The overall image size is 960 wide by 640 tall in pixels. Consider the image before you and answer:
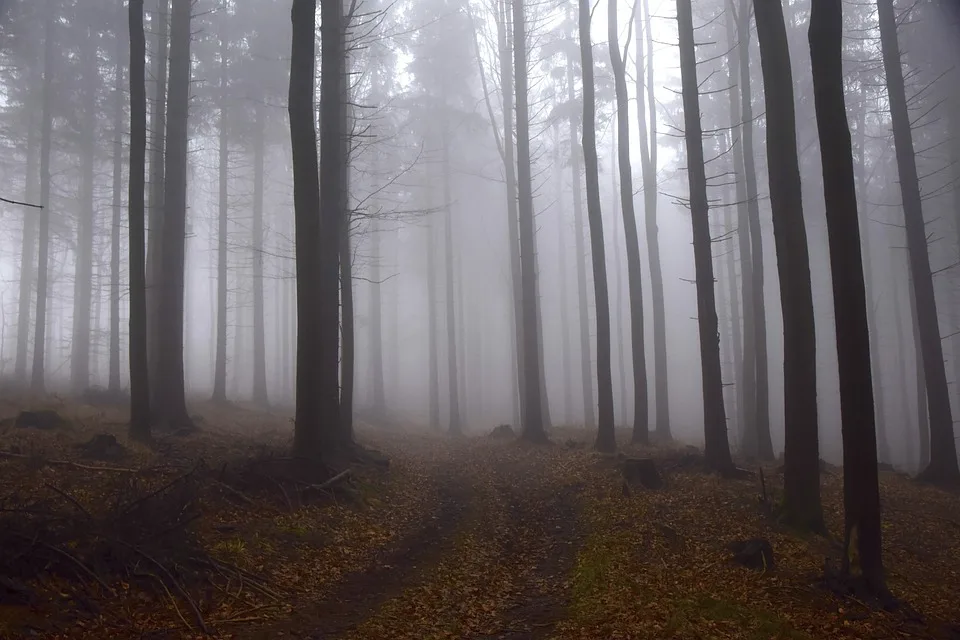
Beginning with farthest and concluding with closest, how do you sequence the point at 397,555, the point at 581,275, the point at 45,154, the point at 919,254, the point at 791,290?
the point at 581,275
the point at 45,154
the point at 919,254
the point at 791,290
the point at 397,555

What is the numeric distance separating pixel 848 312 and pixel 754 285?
11548mm

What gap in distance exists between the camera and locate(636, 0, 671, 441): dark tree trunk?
2259 cm

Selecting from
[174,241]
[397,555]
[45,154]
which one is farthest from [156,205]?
[397,555]

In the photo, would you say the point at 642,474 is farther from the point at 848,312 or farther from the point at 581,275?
the point at 581,275

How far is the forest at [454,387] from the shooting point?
670 centimetres

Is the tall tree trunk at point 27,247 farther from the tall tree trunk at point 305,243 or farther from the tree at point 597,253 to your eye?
the tree at point 597,253

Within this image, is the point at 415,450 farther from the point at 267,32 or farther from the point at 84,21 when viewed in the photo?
the point at 84,21

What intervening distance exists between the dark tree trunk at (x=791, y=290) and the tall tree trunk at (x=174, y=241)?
12856 mm

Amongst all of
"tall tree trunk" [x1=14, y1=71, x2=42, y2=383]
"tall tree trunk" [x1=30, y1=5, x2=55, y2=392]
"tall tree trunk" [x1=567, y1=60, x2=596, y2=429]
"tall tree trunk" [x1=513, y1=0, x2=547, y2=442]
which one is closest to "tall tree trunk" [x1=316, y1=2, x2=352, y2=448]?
"tall tree trunk" [x1=513, y1=0, x2=547, y2=442]

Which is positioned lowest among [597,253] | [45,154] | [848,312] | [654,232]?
[848,312]

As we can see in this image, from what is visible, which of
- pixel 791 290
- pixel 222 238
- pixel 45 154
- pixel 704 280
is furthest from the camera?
pixel 222 238

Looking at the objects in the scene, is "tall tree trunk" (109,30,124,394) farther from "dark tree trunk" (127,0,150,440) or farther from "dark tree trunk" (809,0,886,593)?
"dark tree trunk" (809,0,886,593)

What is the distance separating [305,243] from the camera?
11.1 meters

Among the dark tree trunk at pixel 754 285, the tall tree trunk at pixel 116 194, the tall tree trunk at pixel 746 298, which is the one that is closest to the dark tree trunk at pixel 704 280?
the dark tree trunk at pixel 754 285
